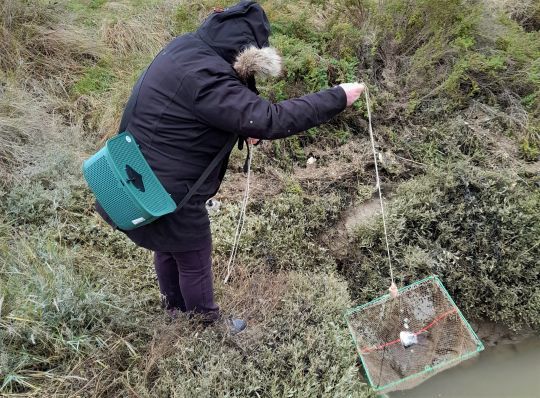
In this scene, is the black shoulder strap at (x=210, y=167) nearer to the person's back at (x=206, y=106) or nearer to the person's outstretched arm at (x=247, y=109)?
the person's back at (x=206, y=106)

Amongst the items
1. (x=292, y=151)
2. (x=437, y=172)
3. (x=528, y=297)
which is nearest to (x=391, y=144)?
(x=437, y=172)

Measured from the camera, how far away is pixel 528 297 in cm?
362

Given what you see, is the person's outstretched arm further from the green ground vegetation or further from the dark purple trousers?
the green ground vegetation

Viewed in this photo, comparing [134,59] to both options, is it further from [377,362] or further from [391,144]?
[377,362]

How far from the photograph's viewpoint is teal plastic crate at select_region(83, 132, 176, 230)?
6.89 ft

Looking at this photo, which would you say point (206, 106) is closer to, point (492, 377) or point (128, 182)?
point (128, 182)

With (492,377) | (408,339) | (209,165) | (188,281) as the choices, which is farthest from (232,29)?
(492,377)

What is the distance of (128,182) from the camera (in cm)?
211

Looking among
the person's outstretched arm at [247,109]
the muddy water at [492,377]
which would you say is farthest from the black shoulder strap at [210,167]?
the muddy water at [492,377]

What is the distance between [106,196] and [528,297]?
3110 millimetres

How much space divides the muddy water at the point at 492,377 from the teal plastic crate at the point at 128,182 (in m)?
2.12

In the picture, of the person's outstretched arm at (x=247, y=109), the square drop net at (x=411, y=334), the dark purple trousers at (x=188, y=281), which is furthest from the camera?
the square drop net at (x=411, y=334)

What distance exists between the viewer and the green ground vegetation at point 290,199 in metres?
2.57

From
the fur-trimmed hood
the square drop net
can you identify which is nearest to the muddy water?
the square drop net
